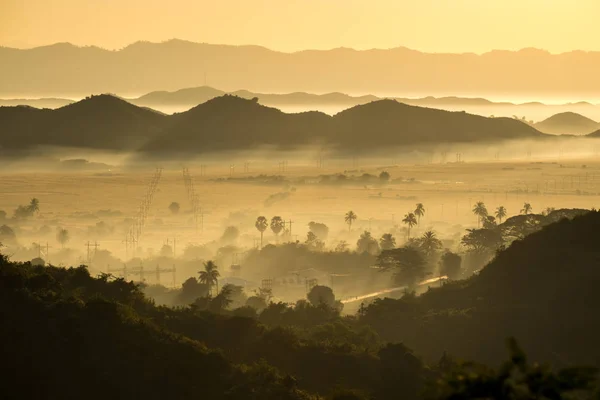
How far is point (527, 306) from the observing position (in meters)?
82.3

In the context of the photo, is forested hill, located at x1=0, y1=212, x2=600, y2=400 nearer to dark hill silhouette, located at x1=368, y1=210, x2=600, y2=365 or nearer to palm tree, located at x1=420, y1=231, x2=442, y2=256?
dark hill silhouette, located at x1=368, y1=210, x2=600, y2=365

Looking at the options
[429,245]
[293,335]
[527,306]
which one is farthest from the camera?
[429,245]

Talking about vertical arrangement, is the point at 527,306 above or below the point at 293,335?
below

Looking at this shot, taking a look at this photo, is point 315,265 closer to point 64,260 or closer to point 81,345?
point 64,260

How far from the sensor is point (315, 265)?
506 ft

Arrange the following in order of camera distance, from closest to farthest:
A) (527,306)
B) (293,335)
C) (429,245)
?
(293,335), (527,306), (429,245)

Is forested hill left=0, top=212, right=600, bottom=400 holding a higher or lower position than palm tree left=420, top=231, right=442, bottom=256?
higher

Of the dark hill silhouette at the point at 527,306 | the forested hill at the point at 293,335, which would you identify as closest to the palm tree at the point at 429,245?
the dark hill silhouette at the point at 527,306

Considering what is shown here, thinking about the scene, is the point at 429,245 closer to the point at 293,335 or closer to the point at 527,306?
the point at 527,306

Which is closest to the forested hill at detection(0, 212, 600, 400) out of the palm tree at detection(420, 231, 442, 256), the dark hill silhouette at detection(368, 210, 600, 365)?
the dark hill silhouette at detection(368, 210, 600, 365)

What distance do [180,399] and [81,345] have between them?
725 cm

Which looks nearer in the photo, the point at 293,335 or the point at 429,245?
the point at 293,335

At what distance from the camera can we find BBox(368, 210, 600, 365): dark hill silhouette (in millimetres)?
75844

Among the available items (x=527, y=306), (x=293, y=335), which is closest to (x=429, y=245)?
(x=527, y=306)
